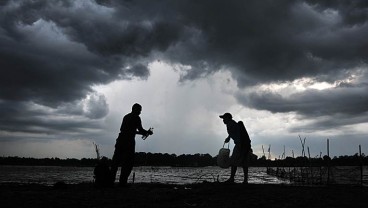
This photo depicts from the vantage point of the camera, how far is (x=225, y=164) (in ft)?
40.2

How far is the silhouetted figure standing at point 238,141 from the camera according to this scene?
11375mm

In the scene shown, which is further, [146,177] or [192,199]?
[146,177]

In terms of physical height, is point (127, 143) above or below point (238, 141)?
below

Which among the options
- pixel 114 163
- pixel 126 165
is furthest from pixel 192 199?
pixel 114 163

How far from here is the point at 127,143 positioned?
1000 centimetres

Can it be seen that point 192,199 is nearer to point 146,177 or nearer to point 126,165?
point 126,165

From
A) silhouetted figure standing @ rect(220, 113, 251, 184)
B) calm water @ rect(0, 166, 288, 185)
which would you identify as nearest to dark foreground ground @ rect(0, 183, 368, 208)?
silhouetted figure standing @ rect(220, 113, 251, 184)

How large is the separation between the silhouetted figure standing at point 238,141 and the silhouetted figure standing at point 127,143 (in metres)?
2.79

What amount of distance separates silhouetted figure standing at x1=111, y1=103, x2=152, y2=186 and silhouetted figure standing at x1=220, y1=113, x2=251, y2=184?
279 centimetres

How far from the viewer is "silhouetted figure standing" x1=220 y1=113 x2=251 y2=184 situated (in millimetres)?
11375

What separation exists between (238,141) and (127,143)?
3683 millimetres

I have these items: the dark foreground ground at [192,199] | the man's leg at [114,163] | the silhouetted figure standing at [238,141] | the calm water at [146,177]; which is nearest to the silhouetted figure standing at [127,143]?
the man's leg at [114,163]

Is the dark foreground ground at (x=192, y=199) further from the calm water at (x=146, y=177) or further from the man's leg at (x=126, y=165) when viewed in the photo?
the calm water at (x=146, y=177)

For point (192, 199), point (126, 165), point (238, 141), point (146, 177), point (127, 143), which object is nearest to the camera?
point (192, 199)
